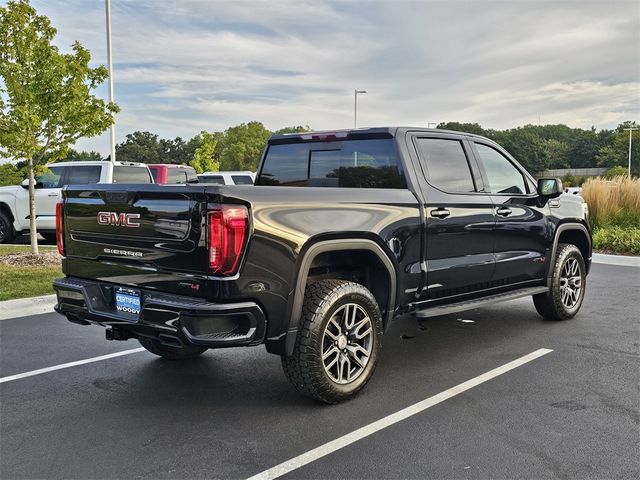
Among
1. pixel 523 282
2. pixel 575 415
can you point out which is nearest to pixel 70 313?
pixel 575 415

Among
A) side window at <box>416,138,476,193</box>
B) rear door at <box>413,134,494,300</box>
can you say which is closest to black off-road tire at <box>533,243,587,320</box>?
rear door at <box>413,134,494,300</box>

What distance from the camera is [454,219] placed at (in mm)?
4879

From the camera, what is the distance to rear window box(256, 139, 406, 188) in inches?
188

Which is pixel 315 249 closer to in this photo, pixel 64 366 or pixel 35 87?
pixel 64 366

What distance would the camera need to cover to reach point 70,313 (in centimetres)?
418

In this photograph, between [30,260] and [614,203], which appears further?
[614,203]

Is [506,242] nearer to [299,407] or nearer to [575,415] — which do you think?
[575,415]

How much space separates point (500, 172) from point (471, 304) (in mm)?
Result: 1408

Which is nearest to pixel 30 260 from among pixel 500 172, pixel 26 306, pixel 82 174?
pixel 26 306

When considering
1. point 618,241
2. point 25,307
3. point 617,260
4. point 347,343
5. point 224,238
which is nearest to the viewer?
point 224,238

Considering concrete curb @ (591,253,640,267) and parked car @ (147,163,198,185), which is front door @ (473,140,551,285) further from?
parked car @ (147,163,198,185)

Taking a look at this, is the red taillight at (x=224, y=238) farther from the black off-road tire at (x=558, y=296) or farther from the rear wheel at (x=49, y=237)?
the rear wheel at (x=49, y=237)

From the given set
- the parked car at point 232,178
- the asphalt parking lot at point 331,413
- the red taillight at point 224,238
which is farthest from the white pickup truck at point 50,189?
the red taillight at point 224,238

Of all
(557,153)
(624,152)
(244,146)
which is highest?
(557,153)
